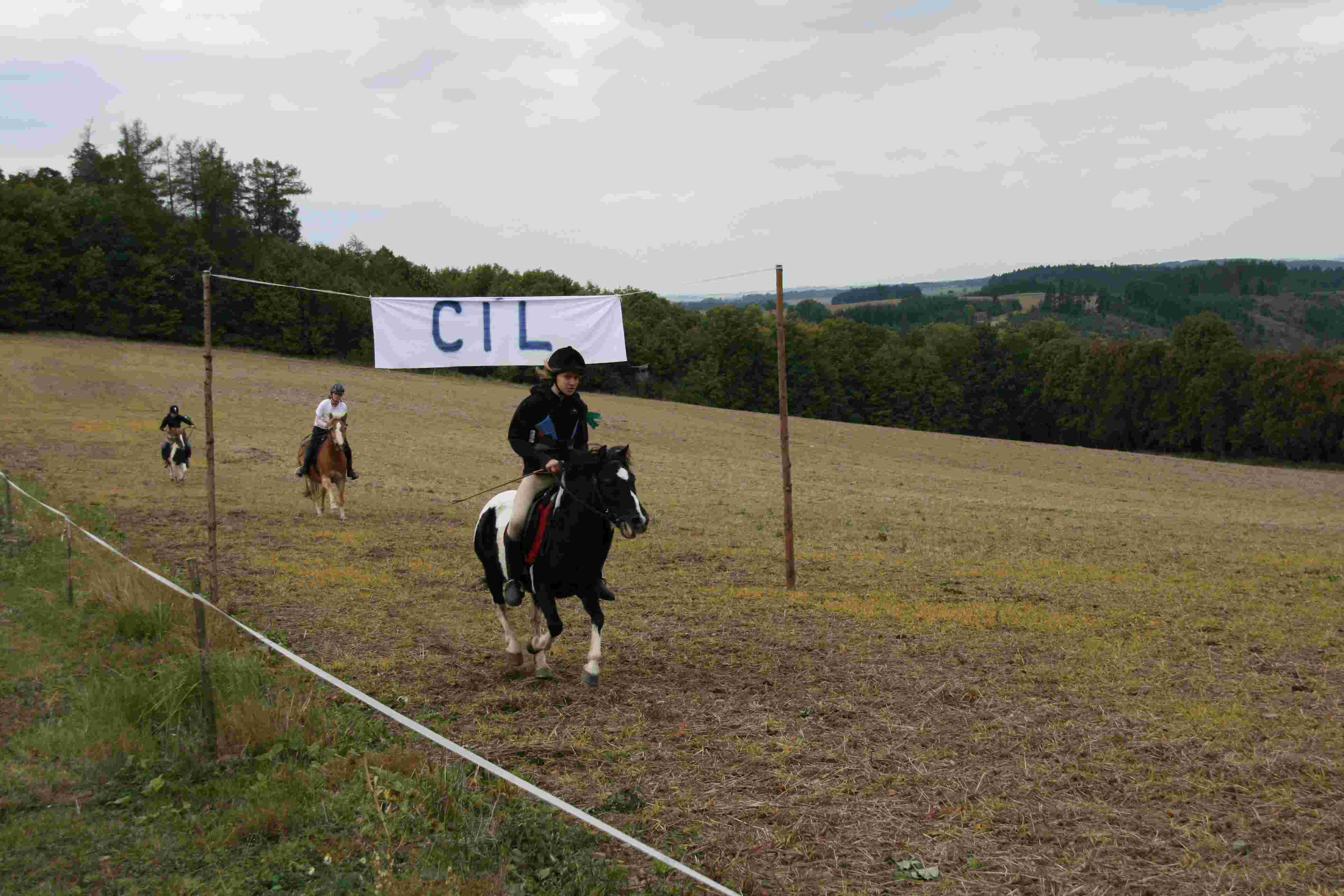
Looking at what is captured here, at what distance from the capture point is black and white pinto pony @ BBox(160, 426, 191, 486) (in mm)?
23188

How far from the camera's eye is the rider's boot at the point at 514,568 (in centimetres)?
843

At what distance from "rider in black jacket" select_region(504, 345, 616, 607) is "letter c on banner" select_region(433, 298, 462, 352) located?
3.68 m

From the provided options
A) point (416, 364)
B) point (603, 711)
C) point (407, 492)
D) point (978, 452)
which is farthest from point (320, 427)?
point (978, 452)

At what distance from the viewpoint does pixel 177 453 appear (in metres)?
23.2

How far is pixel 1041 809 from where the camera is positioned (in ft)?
18.2

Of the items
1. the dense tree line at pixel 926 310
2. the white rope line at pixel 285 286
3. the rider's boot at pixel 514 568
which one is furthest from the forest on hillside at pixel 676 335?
the dense tree line at pixel 926 310

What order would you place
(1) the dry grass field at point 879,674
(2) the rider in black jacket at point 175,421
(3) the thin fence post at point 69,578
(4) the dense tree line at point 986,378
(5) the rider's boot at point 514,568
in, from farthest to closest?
(4) the dense tree line at point 986,378 → (2) the rider in black jacket at point 175,421 → (3) the thin fence post at point 69,578 → (5) the rider's boot at point 514,568 → (1) the dry grass field at point 879,674

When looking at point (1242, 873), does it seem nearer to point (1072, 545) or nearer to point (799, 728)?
point (799, 728)

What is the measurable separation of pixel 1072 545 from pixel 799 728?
39.0 feet

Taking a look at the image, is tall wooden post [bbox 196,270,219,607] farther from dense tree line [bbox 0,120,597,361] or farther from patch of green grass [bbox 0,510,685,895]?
dense tree line [bbox 0,120,597,361]

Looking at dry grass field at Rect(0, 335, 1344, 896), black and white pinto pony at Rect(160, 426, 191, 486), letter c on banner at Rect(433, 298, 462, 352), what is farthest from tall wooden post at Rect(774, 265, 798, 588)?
black and white pinto pony at Rect(160, 426, 191, 486)

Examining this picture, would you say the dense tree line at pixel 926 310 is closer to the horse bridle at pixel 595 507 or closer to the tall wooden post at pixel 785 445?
the tall wooden post at pixel 785 445

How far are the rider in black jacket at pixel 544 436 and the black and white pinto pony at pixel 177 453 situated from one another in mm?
17577

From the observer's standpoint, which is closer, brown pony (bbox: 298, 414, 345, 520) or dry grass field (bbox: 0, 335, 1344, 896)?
dry grass field (bbox: 0, 335, 1344, 896)
